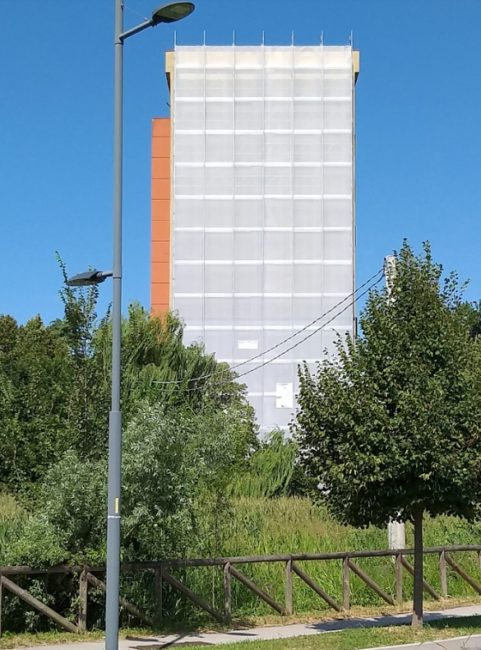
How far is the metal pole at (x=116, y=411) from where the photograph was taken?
11.6 m

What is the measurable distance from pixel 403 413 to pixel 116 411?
15.1 feet

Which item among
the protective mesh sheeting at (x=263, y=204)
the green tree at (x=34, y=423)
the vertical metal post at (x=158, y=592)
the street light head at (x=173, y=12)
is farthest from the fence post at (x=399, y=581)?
the protective mesh sheeting at (x=263, y=204)

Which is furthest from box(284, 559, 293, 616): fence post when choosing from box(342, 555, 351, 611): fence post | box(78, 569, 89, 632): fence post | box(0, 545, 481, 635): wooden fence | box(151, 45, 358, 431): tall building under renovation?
box(151, 45, 358, 431): tall building under renovation

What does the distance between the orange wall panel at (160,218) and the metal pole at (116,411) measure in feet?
195

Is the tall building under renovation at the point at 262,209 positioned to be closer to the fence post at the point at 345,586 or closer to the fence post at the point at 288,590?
the fence post at the point at 345,586

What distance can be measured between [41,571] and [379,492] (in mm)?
5226

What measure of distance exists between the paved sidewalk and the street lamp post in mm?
2390

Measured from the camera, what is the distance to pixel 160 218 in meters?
75.7

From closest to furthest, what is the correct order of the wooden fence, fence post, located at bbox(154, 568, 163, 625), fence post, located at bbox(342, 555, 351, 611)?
1. the wooden fence
2. fence post, located at bbox(154, 568, 163, 625)
3. fence post, located at bbox(342, 555, 351, 611)

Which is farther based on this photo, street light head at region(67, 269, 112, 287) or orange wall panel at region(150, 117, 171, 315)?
orange wall panel at region(150, 117, 171, 315)

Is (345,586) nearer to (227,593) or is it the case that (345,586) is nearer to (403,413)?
(227,593)

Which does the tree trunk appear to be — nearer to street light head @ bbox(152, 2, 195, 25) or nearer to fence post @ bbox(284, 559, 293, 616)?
fence post @ bbox(284, 559, 293, 616)

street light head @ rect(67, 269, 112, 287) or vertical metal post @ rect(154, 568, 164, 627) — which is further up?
street light head @ rect(67, 269, 112, 287)

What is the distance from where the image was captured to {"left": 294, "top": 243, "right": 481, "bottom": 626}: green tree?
1421 centimetres
